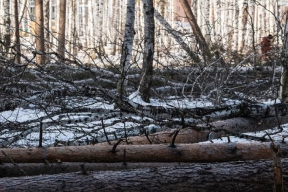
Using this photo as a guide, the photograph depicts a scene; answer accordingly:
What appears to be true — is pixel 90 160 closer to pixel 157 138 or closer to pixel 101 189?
pixel 101 189

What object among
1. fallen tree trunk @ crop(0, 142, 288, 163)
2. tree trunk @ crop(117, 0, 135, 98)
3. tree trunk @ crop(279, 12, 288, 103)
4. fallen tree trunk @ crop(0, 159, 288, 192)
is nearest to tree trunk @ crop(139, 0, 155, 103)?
tree trunk @ crop(117, 0, 135, 98)

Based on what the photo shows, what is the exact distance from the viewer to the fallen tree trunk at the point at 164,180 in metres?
2.54

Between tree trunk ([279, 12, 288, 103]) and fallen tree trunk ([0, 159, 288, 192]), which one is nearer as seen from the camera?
fallen tree trunk ([0, 159, 288, 192])

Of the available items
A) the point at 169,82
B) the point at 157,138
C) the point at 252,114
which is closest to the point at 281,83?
the point at 252,114

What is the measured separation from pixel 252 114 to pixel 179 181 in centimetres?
230

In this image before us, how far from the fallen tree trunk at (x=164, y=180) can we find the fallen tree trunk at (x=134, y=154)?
0.38 m

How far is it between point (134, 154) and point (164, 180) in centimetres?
52

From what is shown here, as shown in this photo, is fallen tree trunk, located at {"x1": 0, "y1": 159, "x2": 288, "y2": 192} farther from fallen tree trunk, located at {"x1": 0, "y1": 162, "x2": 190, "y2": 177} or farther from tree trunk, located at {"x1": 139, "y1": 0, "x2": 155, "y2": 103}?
tree trunk, located at {"x1": 139, "y1": 0, "x2": 155, "y2": 103}

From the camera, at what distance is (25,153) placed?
3.10 meters

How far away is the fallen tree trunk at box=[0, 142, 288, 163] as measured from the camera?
3.06 meters

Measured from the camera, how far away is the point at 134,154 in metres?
3.06

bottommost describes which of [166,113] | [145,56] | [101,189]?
[101,189]

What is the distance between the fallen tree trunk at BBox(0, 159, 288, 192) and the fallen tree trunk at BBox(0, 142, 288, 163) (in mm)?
383

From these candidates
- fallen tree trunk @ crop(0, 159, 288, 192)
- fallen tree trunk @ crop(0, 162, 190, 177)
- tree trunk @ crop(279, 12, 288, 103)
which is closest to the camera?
fallen tree trunk @ crop(0, 159, 288, 192)
